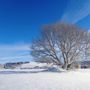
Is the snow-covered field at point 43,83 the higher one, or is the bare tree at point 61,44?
the bare tree at point 61,44

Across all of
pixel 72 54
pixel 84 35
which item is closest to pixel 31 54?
pixel 72 54

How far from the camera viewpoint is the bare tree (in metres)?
37.3

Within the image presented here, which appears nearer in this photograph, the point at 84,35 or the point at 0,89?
the point at 0,89

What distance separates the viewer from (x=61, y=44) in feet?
122

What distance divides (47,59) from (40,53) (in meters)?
1.70

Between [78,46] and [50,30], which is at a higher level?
[50,30]

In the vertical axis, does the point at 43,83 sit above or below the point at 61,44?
below

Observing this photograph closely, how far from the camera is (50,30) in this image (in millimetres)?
38062

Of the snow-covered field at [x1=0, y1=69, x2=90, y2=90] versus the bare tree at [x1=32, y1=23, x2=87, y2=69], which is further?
the bare tree at [x1=32, y1=23, x2=87, y2=69]

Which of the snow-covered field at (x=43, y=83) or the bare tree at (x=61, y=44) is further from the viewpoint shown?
the bare tree at (x=61, y=44)

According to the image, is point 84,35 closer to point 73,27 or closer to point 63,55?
point 73,27

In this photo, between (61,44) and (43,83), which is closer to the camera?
(43,83)

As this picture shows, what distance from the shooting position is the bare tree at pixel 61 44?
37.3 metres

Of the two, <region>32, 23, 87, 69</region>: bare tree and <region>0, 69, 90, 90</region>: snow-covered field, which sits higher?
<region>32, 23, 87, 69</region>: bare tree
